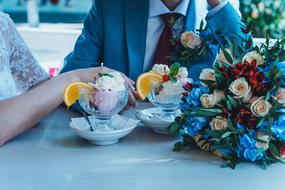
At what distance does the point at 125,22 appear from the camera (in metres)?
1.80

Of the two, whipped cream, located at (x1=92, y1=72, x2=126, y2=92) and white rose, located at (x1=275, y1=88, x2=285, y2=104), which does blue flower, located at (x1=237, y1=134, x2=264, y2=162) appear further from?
whipped cream, located at (x1=92, y1=72, x2=126, y2=92)

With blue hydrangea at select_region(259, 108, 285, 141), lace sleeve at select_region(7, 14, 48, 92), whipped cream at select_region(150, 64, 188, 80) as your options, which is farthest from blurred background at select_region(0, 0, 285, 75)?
blue hydrangea at select_region(259, 108, 285, 141)

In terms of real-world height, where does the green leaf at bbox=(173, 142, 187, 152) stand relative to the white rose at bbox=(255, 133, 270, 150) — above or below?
below

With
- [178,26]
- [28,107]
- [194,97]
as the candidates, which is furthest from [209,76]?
[178,26]

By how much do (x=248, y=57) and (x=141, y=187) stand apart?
42 cm

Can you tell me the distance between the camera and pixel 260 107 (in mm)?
979

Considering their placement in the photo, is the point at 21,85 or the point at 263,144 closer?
the point at 263,144

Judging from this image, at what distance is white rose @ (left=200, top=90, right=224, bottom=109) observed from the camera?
1022 mm

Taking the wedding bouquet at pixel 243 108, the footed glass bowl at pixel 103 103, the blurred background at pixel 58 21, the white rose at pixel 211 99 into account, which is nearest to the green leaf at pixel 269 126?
the wedding bouquet at pixel 243 108

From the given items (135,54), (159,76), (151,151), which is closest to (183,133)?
(151,151)

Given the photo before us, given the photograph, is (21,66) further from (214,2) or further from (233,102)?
(233,102)

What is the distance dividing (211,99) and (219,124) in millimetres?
64

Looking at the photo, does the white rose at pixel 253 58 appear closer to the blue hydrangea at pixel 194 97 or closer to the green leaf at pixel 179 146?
the blue hydrangea at pixel 194 97

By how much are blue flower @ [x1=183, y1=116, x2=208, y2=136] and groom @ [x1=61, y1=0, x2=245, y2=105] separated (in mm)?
730
